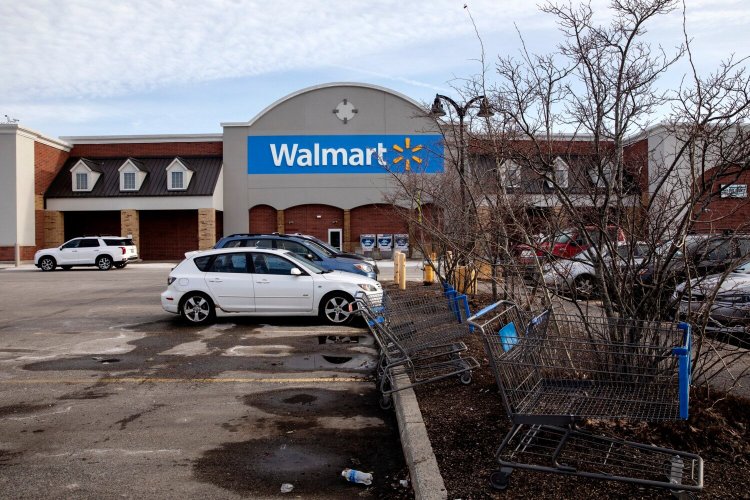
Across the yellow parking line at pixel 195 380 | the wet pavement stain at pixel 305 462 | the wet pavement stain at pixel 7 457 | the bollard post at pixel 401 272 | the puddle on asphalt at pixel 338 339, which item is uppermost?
the bollard post at pixel 401 272

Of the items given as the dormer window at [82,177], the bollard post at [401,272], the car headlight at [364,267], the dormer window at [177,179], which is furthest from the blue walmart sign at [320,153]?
the car headlight at [364,267]

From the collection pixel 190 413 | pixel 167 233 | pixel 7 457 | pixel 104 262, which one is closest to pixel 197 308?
pixel 190 413

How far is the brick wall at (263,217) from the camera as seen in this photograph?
40.8 m

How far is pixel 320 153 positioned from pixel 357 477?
36275 mm

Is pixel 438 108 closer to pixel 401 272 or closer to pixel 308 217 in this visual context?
pixel 401 272

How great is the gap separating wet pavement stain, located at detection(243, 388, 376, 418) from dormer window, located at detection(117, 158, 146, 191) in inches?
1397

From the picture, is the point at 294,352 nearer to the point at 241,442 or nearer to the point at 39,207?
the point at 241,442

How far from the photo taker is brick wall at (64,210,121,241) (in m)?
41.4

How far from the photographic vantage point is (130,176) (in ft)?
131

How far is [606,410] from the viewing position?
401 cm

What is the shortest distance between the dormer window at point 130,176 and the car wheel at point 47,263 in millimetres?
9837

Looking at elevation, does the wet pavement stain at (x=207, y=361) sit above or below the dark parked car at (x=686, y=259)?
below

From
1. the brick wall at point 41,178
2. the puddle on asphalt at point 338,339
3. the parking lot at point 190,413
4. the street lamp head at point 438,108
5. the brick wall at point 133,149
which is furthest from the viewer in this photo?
the brick wall at point 133,149

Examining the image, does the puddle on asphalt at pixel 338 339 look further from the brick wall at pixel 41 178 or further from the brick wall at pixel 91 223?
the brick wall at pixel 91 223
